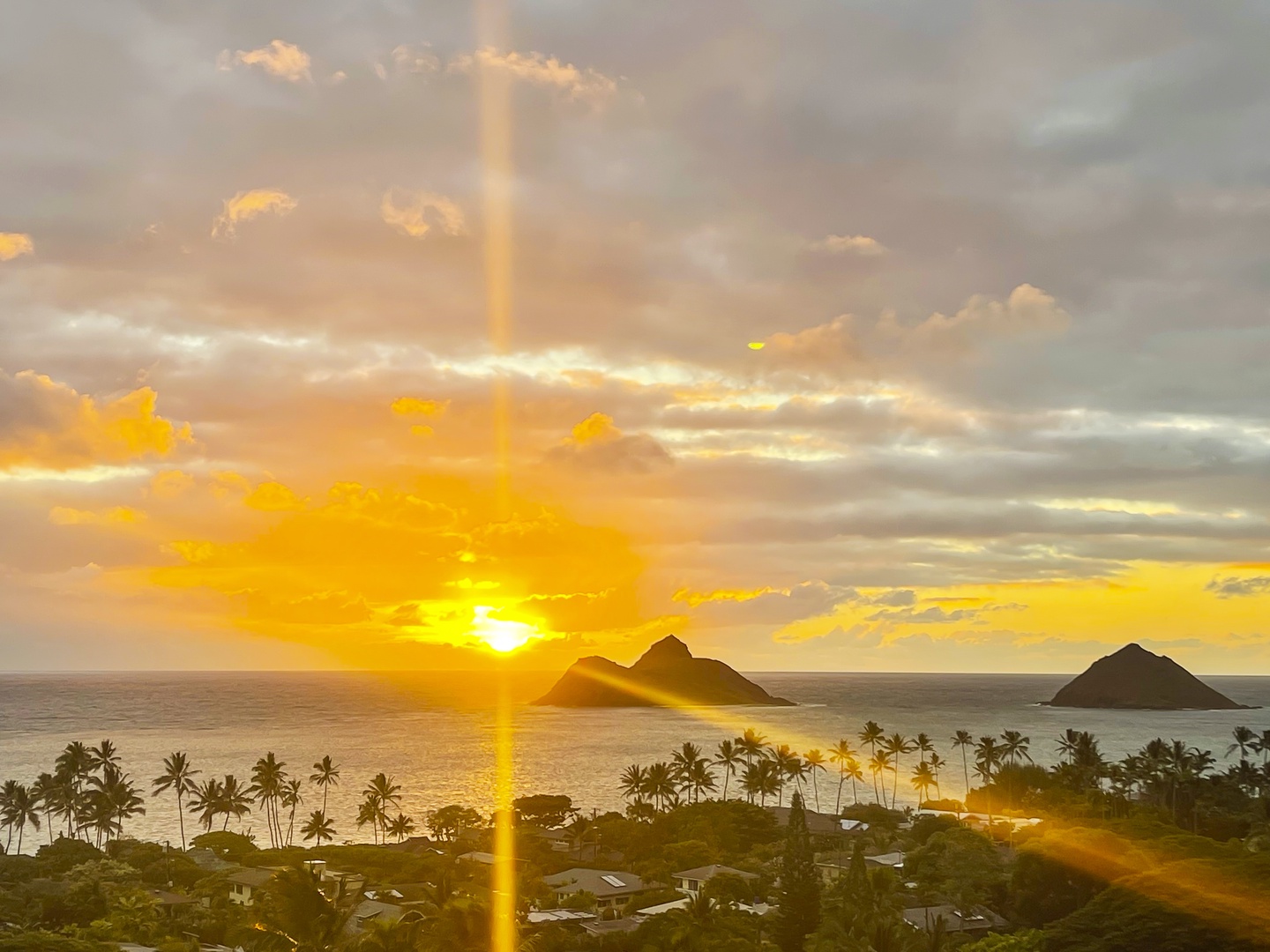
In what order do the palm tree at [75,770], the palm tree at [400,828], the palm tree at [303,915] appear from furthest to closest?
the palm tree at [400,828] → the palm tree at [75,770] → the palm tree at [303,915]

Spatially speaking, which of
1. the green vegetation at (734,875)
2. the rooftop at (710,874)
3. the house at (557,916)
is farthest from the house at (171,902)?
the rooftop at (710,874)

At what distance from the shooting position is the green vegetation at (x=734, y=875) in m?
57.3

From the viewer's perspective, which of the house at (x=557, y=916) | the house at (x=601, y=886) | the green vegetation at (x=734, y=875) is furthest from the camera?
the house at (x=601, y=886)

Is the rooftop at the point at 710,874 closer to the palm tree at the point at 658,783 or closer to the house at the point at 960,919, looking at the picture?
the house at the point at 960,919

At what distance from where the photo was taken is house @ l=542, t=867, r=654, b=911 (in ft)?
290

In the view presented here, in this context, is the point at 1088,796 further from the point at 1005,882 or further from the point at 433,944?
the point at 433,944

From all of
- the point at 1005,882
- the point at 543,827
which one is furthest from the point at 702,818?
the point at 1005,882

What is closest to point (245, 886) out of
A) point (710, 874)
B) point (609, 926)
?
point (609, 926)

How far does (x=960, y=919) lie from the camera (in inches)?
3078

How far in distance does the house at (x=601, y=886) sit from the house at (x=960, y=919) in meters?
23.3

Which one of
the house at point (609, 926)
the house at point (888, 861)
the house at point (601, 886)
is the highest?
the house at point (609, 926)

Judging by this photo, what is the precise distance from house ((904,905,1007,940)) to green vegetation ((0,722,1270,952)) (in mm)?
229

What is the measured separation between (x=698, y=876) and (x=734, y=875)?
3.63 m

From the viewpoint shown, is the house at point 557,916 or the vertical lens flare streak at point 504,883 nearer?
the vertical lens flare streak at point 504,883
